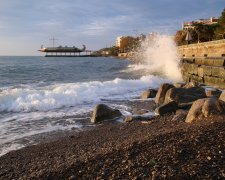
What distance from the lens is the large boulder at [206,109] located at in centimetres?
709

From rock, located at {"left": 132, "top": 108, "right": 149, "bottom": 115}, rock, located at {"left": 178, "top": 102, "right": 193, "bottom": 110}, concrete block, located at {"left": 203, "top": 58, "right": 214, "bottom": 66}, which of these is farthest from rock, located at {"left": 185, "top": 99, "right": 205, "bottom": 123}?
concrete block, located at {"left": 203, "top": 58, "right": 214, "bottom": 66}

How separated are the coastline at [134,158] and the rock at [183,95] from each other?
364cm

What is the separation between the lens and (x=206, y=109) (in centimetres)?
720

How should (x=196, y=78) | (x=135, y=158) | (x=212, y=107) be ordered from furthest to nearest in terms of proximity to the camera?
1. (x=196, y=78)
2. (x=212, y=107)
3. (x=135, y=158)

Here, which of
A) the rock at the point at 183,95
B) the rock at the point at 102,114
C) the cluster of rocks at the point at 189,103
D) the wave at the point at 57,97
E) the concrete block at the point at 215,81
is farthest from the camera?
the concrete block at the point at 215,81

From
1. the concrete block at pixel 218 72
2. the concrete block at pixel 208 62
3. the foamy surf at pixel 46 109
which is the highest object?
the concrete block at pixel 208 62

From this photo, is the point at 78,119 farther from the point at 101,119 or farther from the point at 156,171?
the point at 156,171

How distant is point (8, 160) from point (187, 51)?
33.7 m

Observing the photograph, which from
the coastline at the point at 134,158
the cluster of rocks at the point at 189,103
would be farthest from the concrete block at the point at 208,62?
the coastline at the point at 134,158

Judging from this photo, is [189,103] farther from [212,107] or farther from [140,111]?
[212,107]

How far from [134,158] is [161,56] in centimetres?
2923

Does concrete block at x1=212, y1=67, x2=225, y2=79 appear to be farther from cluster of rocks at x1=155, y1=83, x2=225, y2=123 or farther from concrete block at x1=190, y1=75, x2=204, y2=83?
cluster of rocks at x1=155, y1=83, x2=225, y2=123

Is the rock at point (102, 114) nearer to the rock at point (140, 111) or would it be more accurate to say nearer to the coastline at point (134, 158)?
the rock at point (140, 111)

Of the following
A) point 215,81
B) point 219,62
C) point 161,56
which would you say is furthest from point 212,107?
point 161,56
